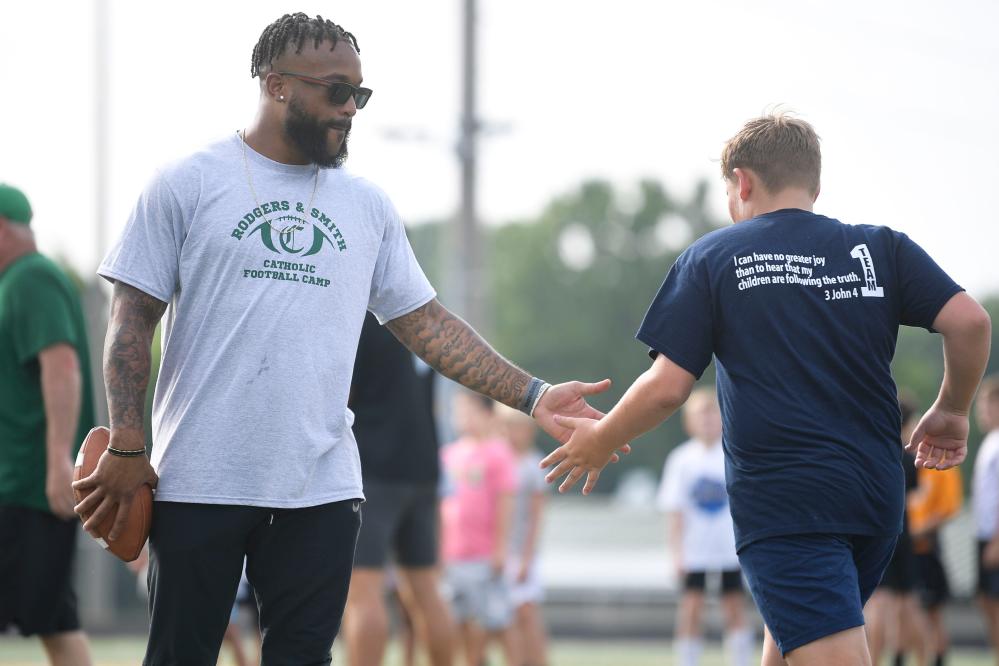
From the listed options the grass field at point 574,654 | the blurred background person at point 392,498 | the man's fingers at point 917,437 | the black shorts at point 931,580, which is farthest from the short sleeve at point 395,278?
the black shorts at point 931,580

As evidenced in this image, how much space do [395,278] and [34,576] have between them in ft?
6.97

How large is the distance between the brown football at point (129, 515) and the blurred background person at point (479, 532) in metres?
6.18

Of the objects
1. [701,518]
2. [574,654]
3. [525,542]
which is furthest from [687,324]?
[574,654]

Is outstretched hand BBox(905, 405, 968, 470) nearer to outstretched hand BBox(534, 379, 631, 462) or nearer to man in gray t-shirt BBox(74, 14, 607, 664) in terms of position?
outstretched hand BBox(534, 379, 631, 462)

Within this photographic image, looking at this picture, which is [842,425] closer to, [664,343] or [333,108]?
[664,343]

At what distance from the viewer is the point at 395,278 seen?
4156 millimetres

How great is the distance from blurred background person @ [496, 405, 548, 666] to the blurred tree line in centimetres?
6285

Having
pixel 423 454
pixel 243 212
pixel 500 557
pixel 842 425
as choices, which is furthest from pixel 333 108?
pixel 500 557

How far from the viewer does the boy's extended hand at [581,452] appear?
4.34 m

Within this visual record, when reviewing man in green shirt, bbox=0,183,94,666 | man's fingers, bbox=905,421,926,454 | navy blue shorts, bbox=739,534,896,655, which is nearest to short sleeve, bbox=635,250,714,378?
navy blue shorts, bbox=739,534,896,655

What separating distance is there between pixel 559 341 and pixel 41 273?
77619 millimetres

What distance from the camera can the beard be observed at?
12.7 ft

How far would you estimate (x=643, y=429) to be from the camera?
4121 millimetres

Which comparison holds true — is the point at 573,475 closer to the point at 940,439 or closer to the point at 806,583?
the point at 806,583
